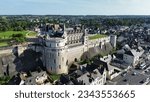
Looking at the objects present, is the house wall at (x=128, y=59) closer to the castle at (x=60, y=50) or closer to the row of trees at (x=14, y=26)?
the castle at (x=60, y=50)

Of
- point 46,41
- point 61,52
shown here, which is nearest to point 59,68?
point 61,52

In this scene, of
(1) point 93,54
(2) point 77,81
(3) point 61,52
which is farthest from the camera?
(1) point 93,54

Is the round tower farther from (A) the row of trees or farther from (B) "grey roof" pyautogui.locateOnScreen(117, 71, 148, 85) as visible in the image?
(A) the row of trees

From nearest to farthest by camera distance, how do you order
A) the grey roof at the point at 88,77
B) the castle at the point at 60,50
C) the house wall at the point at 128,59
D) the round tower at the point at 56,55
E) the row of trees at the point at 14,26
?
the grey roof at the point at 88,77
the round tower at the point at 56,55
the castle at the point at 60,50
the house wall at the point at 128,59
the row of trees at the point at 14,26

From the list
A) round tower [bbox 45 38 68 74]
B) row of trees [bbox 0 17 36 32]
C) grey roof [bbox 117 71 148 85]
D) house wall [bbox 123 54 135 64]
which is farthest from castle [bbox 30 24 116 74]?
row of trees [bbox 0 17 36 32]

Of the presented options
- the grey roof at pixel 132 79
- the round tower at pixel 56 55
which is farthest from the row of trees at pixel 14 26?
the grey roof at pixel 132 79

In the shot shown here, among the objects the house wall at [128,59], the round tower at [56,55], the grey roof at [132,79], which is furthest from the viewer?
the house wall at [128,59]

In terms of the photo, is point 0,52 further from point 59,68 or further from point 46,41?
point 59,68

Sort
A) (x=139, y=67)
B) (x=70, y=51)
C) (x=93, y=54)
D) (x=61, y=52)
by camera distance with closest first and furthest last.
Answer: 1. (x=61, y=52)
2. (x=139, y=67)
3. (x=70, y=51)
4. (x=93, y=54)
